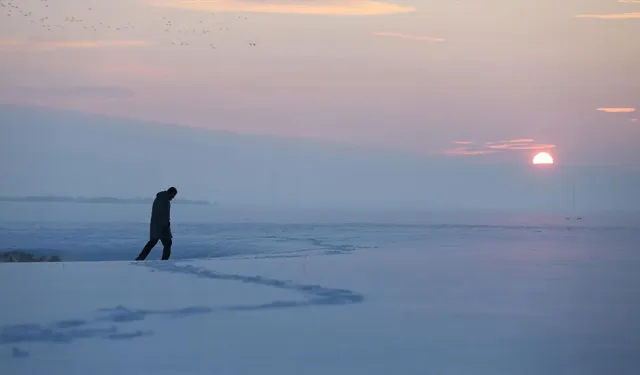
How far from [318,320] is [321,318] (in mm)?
112

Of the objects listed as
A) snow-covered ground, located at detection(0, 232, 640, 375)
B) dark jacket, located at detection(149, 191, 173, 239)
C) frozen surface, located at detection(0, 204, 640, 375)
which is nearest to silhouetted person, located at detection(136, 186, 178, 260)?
dark jacket, located at detection(149, 191, 173, 239)

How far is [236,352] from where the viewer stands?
5.75m

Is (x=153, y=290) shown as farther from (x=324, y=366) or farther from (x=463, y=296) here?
(x=324, y=366)

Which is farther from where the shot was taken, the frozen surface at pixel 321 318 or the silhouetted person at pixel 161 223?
the silhouetted person at pixel 161 223

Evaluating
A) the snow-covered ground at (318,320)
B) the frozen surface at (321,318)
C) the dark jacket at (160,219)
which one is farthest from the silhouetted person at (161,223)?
the snow-covered ground at (318,320)

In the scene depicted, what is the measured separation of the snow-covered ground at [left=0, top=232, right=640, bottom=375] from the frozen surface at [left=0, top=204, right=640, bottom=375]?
0.02m

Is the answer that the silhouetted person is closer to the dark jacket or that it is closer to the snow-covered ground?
the dark jacket

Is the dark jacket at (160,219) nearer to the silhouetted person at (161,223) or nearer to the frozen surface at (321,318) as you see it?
the silhouetted person at (161,223)

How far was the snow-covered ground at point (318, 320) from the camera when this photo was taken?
5.47 metres

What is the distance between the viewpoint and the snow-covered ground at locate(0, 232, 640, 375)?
5473 millimetres

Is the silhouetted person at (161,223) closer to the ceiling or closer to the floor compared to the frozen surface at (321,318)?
closer to the ceiling

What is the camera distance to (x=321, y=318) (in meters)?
7.28

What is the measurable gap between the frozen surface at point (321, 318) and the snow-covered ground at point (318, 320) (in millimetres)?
16

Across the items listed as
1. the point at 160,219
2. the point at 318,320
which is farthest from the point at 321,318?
the point at 160,219
